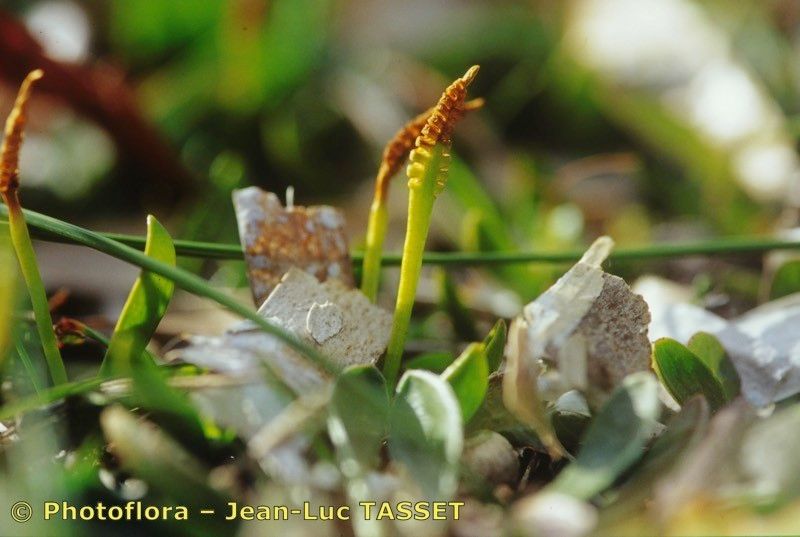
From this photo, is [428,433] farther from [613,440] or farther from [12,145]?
[12,145]

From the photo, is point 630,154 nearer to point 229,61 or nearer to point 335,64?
point 335,64

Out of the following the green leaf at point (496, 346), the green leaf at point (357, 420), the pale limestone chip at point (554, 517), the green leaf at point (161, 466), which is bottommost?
the pale limestone chip at point (554, 517)

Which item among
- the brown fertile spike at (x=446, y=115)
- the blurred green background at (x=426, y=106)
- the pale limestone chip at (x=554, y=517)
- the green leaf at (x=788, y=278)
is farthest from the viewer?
the blurred green background at (x=426, y=106)

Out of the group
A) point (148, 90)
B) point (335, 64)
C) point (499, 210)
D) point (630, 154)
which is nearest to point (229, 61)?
point (148, 90)

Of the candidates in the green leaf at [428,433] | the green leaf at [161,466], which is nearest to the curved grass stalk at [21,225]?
the green leaf at [161,466]

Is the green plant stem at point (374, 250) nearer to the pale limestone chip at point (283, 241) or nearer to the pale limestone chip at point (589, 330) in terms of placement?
the pale limestone chip at point (283, 241)

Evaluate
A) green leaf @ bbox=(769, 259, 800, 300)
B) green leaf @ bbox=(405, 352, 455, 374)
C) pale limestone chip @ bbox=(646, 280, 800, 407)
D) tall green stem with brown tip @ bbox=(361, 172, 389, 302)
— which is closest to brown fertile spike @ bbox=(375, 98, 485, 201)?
tall green stem with brown tip @ bbox=(361, 172, 389, 302)

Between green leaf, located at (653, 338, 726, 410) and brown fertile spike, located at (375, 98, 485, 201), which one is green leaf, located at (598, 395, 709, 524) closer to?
green leaf, located at (653, 338, 726, 410)
